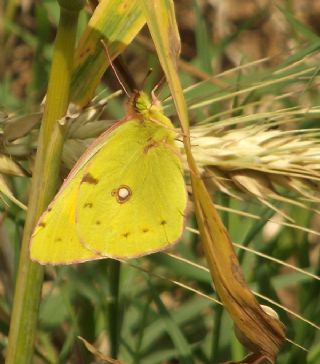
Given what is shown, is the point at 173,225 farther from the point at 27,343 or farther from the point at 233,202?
the point at 233,202

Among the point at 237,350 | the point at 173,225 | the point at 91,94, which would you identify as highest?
the point at 91,94

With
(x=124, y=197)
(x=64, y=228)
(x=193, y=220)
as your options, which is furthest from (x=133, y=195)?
(x=193, y=220)

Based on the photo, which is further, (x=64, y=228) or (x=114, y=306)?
(x=114, y=306)

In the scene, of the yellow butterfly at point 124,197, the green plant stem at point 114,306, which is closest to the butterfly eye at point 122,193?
the yellow butterfly at point 124,197

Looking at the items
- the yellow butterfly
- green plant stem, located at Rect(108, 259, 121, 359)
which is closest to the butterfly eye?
the yellow butterfly

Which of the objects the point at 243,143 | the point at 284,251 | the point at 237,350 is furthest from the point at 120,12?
the point at 284,251

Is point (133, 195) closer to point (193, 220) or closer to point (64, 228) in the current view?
point (64, 228)

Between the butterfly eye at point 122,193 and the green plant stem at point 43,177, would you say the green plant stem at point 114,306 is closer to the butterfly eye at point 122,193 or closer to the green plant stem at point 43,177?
the butterfly eye at point 122,193
